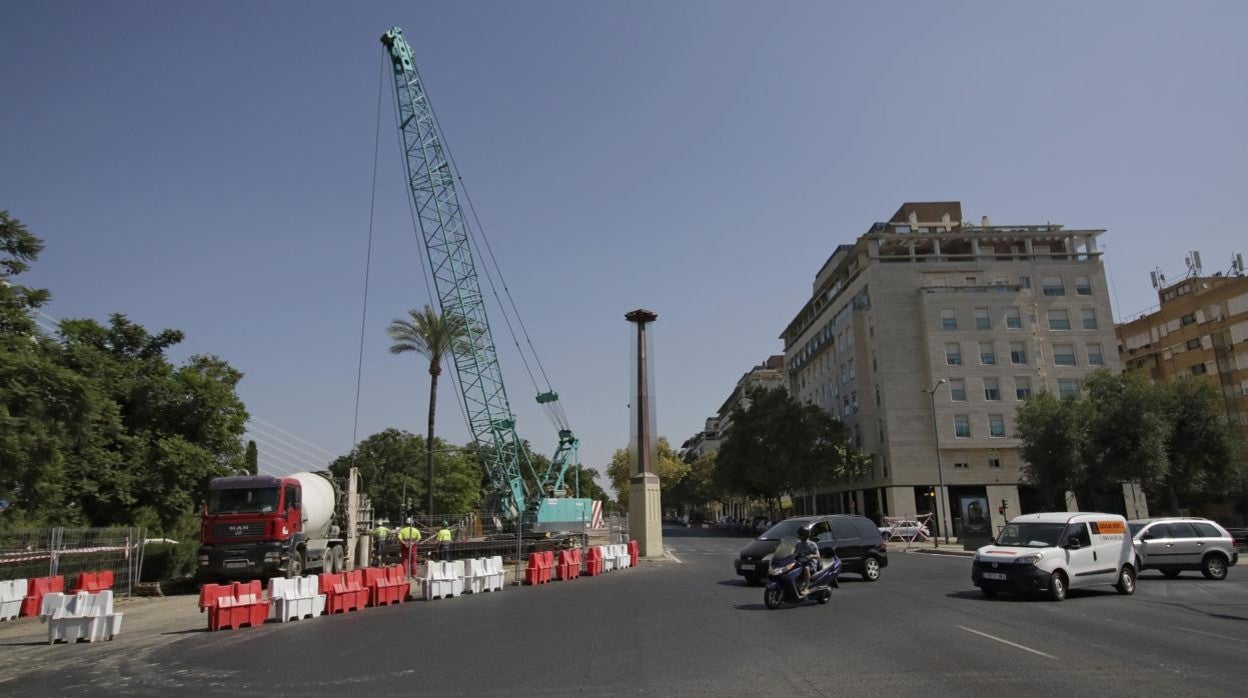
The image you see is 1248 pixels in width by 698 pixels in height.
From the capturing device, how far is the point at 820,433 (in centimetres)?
6644

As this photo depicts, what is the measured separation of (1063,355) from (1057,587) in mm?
54943

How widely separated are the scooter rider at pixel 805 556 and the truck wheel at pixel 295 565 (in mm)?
12633

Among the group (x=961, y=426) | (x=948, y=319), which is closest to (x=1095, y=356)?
(x=948, y=319)

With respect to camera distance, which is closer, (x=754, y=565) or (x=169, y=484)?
(x=754, y=565)

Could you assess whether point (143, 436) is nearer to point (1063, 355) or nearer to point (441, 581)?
point (441, 581)

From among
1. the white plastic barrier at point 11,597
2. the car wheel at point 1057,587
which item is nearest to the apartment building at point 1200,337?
the car wheel at point 1057,587

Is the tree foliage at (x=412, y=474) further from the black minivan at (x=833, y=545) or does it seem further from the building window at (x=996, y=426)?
the black minivan at (x=833, y=545)

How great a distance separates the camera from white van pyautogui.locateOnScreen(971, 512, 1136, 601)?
1523 cm

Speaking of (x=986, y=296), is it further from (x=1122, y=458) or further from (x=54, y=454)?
(x=54, y=454)

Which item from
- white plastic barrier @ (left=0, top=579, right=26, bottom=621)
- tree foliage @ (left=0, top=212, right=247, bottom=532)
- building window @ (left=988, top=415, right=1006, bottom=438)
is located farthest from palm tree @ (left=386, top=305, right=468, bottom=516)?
building window @ (left=988, top=415, right=1006, bottom=438)

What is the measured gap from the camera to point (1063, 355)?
63125 millimetres

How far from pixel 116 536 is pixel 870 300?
56.9m

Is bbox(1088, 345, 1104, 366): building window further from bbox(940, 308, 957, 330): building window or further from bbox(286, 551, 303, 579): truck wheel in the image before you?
bbox(286, 551, 303, 579): truck wheel

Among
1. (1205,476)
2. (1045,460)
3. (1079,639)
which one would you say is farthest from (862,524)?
(1205,476)
